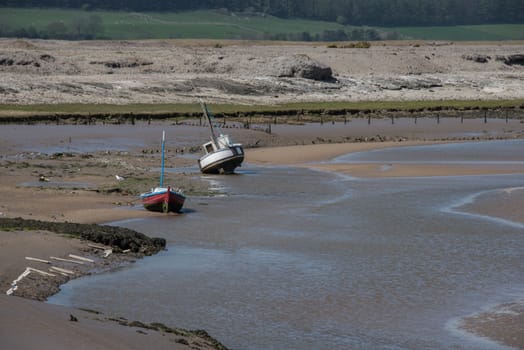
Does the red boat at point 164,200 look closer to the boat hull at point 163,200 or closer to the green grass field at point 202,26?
the boat hull at point 163,200

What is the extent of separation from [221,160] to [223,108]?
20.0 m

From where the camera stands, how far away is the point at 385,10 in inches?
6462

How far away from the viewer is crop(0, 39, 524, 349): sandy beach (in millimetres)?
13344

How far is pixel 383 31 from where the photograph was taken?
493ft

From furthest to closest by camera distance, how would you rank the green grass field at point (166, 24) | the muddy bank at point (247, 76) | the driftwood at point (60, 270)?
the green grass field at point (166, 24) → the muddy bank at point (247, 76) → the driftwood at point (60, 270)

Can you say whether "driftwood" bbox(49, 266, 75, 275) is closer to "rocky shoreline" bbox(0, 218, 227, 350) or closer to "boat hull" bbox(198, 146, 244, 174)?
"rocky shoreline" bbox(0, 218, 227, 350)

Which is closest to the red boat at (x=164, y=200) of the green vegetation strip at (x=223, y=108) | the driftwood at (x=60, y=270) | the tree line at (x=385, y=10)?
the driftwood at (x=60, y=270)

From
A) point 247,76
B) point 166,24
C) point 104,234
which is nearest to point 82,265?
point 104,234

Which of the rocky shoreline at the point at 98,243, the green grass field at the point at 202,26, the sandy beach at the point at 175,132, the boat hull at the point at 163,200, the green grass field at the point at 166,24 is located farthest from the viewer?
the green grass field at the point at 202,26

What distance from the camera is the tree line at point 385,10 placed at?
149 metres

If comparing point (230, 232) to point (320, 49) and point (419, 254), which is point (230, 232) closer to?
point (419, 254)

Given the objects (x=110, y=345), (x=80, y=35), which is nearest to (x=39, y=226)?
(x=110, y=345)

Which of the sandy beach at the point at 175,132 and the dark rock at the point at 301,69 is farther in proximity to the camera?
the dark rock at the point at 301,69

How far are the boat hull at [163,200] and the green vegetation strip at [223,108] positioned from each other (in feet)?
63.3
